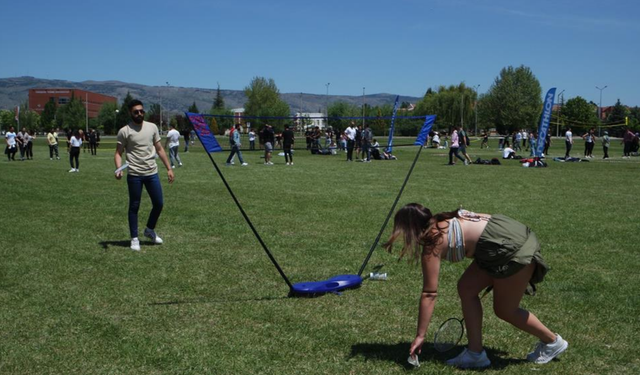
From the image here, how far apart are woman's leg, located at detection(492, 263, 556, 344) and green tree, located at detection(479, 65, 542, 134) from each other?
106 metres

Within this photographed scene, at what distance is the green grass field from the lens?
480cm

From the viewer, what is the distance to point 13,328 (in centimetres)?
546

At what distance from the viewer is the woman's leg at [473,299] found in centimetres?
448

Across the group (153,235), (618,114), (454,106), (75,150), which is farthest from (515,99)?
(153,235)

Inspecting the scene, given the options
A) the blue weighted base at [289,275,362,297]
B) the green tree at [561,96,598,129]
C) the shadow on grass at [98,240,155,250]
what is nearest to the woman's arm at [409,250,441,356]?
the blue weighted base at [289,275,362,297]

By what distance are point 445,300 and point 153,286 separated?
3238mm

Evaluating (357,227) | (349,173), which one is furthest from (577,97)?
(357,227)

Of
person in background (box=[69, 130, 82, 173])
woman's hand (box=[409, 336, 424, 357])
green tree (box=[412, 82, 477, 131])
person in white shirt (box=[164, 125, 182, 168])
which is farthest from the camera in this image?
green tree (box=[412, 82, 477, 131])

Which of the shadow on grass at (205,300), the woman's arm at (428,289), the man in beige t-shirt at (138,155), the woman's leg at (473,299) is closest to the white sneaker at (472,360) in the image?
the woman's leg at (473,299)

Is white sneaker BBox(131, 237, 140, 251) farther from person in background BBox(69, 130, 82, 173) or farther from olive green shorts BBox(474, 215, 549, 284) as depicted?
person in background BBox(69, 130, 82, 173)

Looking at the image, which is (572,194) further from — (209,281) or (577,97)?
(577,97)

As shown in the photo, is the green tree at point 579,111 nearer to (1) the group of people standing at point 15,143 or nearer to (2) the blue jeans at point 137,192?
(1) the group of people standing at point 15,143

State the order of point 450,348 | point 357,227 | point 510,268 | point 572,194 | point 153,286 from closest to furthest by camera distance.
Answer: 1. point 510,268
2. point 450,348
3. point 153,286
4. point 357,227
5. point 572,194

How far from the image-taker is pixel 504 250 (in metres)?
4.14
